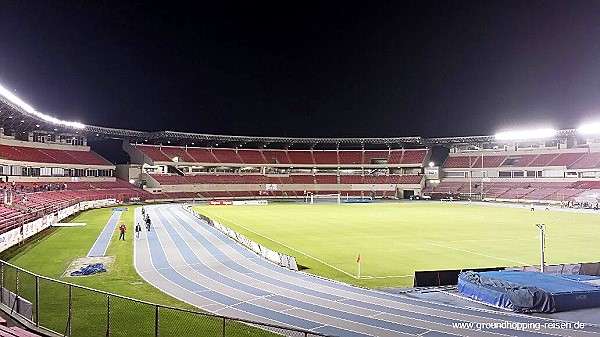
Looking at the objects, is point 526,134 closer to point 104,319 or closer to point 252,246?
point 252,246

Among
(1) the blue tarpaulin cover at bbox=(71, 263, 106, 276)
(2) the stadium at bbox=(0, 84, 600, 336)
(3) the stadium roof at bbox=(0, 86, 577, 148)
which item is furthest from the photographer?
(3) the stadium roof at bbox=(0, 86, 577, 148)

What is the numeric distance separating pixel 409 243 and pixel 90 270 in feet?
64.3

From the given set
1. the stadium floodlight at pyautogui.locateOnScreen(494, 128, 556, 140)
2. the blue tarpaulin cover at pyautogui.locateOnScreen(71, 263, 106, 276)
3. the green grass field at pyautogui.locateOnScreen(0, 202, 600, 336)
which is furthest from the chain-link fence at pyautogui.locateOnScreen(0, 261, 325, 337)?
the stadium floodlight at pyautogui.locateOnScreen(494, 128, 556, 140)

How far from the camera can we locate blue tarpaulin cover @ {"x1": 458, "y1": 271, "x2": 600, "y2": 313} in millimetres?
14516

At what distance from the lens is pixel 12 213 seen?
31.8 meters

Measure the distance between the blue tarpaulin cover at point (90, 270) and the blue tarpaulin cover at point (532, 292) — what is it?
15.5 m

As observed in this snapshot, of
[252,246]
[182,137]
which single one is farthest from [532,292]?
[182,137]

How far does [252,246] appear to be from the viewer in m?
25.9

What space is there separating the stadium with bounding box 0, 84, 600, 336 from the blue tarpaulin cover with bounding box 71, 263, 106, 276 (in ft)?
1.98

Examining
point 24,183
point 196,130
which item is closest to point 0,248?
point 24,183

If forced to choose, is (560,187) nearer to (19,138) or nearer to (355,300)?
(355,300)

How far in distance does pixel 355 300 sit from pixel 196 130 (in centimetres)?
8562

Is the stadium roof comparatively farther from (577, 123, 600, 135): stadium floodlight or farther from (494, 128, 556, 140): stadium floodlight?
(577, 123, 600, 135): stadium floodlight

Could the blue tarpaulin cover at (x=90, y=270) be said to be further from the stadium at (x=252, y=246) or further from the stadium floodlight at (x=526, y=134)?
the stadium floodlight at (x=526, y=134)
